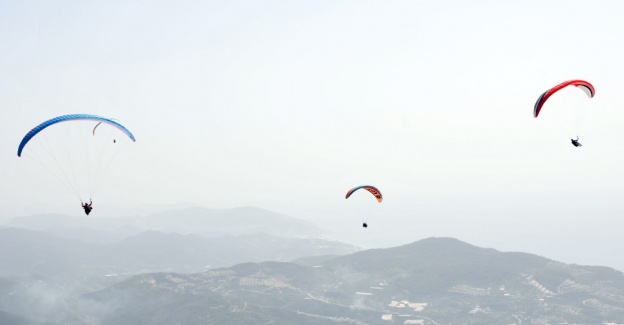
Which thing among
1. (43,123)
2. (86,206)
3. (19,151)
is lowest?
(86,206)

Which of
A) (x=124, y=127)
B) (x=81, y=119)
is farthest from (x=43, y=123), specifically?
(x=124, y=127)

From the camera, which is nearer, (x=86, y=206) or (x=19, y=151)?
(x=19, y=151)

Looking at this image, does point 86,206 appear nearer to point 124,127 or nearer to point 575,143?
point 124,127

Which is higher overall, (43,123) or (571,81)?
(571,81)

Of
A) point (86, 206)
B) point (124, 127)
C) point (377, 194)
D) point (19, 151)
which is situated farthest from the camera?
point (377, 194)

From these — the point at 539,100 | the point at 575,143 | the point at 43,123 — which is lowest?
the point at 43,123

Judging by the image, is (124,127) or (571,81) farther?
(124,127)

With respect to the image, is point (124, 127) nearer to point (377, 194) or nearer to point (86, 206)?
point (86, 206)

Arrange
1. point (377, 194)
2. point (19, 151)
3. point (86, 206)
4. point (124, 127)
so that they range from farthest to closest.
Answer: point (377, 194) → point (124, 127) → point (86, 206) → point (19, 151)

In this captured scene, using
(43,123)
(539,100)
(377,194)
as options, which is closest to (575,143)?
(539,100)
